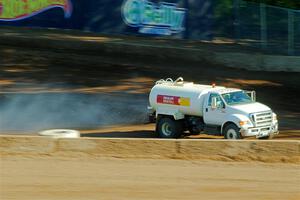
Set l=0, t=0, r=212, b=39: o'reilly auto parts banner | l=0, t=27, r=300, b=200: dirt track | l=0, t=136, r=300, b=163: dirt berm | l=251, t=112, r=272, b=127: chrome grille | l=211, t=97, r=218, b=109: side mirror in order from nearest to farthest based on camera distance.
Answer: l=0, t=27, r=300, b=200: dirt track < l=0, t=136, r=300, b=163: dirt berm < l=251, t=112, r=272, b=127: chrome grille < l=211, t=97, r=218, b=109: side mirror < l=0, t=0, r=212, b=39: o'reilly auto parts banner

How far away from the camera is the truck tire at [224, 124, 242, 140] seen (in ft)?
63.5

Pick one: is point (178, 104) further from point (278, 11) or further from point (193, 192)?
point (278, 11)

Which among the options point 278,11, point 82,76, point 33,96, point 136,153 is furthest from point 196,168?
point 278,11

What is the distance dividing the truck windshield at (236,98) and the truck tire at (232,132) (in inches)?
29.9

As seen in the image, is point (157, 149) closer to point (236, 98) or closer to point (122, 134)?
point (236, 98)

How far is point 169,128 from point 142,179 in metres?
7.63

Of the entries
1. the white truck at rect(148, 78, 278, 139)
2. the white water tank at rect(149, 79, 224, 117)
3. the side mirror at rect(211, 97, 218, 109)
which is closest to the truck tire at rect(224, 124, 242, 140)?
the white truck at rect(148, 78, 278, 139)

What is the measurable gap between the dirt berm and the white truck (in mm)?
4235

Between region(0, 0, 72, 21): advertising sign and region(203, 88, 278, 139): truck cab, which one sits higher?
region(0, 0, 72, 21): advertising sign

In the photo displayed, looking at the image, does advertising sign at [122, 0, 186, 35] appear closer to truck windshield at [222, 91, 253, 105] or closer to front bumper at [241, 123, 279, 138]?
truck windshield at [222, 91, 253, 105]

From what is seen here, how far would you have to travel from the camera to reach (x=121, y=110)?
24.7m

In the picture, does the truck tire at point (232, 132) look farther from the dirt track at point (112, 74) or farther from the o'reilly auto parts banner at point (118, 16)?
the o'reilly auto parts banner at point (118, 16)

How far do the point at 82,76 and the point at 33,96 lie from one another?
3632 mm

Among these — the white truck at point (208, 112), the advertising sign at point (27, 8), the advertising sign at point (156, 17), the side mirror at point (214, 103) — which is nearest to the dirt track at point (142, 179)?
the white truck at point (208, 112)
